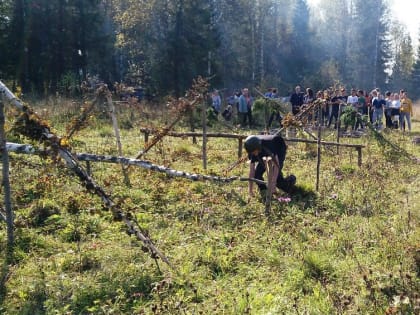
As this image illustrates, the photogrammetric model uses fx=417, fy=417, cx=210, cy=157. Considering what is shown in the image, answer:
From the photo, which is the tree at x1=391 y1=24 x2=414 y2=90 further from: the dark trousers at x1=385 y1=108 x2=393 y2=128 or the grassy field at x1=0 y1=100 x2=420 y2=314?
the grassy field at x1=0 y1=100 x2=420 y2=314

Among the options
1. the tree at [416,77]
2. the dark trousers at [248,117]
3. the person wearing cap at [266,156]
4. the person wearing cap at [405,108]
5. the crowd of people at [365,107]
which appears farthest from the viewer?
the tree at [416,77]

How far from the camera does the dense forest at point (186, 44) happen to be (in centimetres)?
2327

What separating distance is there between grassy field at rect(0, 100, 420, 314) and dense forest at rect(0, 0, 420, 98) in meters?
8.78

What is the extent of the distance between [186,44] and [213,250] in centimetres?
2291

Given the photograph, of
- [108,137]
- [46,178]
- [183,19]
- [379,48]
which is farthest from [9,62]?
[379,48]

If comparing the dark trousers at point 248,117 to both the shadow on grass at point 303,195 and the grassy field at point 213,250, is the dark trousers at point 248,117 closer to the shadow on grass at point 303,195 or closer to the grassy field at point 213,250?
the grassy field at point 213,250

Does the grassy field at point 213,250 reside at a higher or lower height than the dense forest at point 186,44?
lower

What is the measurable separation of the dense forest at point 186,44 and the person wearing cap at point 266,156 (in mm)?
8453

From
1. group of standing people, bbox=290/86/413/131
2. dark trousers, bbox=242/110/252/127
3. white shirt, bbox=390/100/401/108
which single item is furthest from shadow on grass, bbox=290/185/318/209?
white shirt, bbox=390/100/401/108

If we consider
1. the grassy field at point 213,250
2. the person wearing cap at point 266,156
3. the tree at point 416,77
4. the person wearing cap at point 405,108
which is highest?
the tree at point 416,77

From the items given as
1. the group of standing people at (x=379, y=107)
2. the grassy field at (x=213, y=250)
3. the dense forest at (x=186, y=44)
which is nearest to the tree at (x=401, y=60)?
the dense forest at (x=186, y=44)

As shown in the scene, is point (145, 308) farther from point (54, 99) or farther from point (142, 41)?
point (142, 41)

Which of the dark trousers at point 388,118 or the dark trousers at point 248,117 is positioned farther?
the dark trousers at point 248,117

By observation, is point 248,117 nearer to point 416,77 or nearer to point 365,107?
point 365,107
